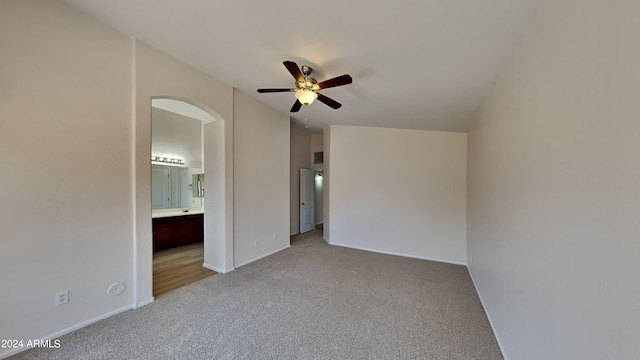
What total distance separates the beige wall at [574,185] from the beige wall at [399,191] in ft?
9.03

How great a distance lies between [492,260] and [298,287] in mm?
2355

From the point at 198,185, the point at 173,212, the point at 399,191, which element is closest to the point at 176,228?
the point at 173,212

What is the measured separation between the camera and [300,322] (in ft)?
7.86

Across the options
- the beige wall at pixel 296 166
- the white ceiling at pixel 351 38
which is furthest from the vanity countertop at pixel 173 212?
the white ceiling at pixel 351 38

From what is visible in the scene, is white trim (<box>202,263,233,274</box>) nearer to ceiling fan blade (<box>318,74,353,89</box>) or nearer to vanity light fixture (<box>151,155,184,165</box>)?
vanity light fixture (<box>151,155,184,165</box>)

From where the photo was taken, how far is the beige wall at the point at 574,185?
77 centimetres

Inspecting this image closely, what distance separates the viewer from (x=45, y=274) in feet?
6.70

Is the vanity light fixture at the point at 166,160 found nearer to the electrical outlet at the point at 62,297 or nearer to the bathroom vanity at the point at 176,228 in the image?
the bathroom vanity at the point at 176,228

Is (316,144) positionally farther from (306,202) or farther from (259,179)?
(259,179)

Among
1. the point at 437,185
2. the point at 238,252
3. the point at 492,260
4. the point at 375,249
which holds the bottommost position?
the point at 375,249

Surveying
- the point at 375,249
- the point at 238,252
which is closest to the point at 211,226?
the point at 238,252

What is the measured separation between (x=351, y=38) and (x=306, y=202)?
16.9ft

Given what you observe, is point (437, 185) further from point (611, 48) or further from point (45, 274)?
point (45, 274)

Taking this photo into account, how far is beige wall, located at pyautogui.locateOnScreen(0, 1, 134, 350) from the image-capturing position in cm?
188
